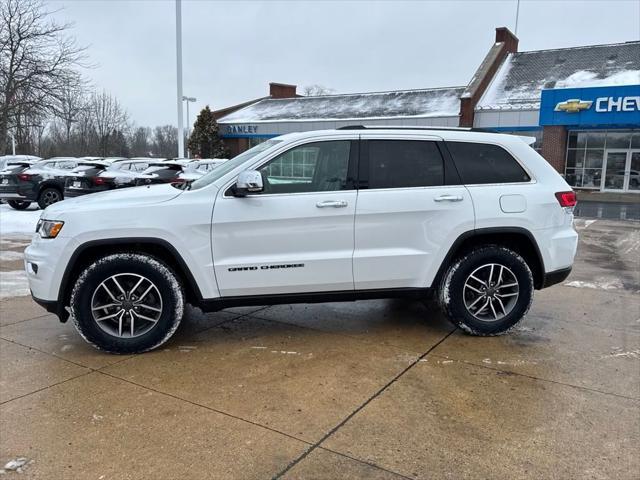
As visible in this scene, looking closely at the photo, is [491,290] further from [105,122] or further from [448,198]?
[105,122]

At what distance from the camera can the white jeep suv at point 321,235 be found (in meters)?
4.20

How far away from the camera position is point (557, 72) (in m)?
28.0

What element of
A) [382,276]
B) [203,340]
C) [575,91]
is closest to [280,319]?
[203,340]

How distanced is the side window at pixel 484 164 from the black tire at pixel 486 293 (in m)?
0.63

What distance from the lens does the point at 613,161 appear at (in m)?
26.0

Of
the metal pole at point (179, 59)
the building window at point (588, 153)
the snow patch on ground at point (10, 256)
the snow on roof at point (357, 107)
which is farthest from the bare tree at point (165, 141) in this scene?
the snow patch on ground at point (10, 256)

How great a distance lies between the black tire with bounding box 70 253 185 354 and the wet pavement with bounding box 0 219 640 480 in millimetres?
149

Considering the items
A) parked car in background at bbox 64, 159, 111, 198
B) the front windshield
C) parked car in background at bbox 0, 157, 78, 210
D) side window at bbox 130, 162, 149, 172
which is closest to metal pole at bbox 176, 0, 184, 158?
side window at bbox 130, 162, 149, 172

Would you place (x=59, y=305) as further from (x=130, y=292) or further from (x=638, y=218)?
(x=638, y=218)

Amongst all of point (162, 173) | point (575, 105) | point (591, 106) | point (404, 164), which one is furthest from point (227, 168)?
point (591, 106)

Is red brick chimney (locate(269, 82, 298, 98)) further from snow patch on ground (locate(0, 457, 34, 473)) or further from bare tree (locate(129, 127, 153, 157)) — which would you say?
snow patch on ground (locate(0, 457, 34, 473))

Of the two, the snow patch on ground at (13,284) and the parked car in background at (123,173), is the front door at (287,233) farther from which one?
the parked car in background at (123,173)

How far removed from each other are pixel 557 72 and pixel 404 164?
2748 centimetres

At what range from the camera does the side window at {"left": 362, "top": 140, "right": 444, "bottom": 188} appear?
4.58 m
